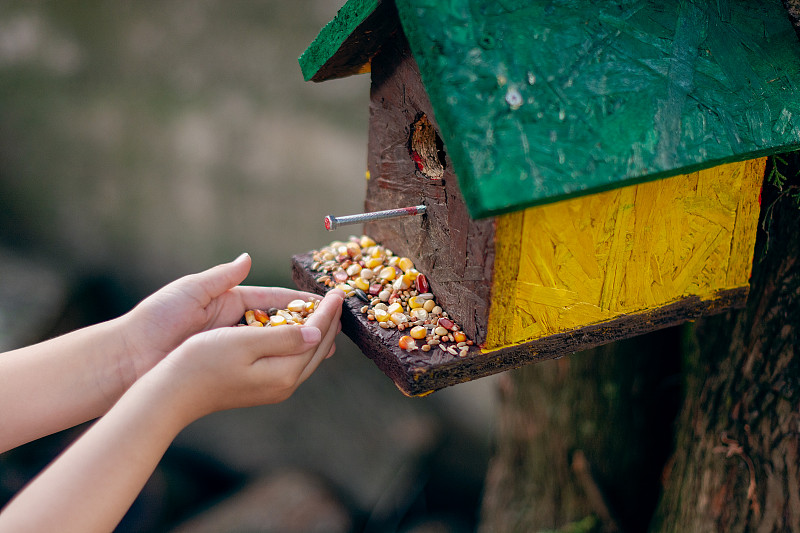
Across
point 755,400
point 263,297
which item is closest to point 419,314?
point 263,297

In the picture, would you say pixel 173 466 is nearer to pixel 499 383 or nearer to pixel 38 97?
pixel 499 383

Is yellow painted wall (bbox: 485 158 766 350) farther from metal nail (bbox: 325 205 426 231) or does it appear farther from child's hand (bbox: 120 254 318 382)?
child's hand (bbox: 120 254 318 382)

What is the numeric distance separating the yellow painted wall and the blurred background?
2042 mm

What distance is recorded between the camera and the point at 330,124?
3590 mm

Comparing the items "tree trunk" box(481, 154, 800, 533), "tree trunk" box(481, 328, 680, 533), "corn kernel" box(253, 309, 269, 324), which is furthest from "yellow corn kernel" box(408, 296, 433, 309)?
"tree trunk" box(481, 328, 680, 533)

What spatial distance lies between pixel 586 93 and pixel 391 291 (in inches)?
22.9

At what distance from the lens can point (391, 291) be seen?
130 cm

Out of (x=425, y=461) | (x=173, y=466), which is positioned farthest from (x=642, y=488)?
(x=173, y=466)

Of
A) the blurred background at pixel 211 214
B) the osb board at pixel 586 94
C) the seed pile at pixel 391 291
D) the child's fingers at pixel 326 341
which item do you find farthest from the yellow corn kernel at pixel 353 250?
the blurred background at pixel 211 214

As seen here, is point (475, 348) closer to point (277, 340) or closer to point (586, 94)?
point (277, 340)

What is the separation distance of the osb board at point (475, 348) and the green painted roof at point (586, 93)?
35 cm

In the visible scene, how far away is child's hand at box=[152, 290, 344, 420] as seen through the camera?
1.07m

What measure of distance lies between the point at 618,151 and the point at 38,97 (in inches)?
144

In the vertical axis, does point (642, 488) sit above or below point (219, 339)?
below
